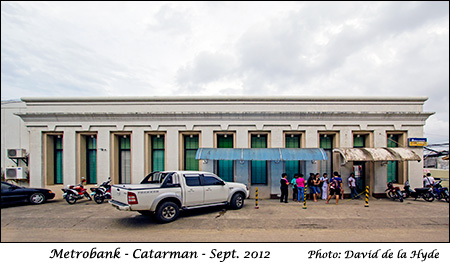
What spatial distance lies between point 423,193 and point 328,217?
308 inches

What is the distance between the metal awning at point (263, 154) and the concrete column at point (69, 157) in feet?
26.0

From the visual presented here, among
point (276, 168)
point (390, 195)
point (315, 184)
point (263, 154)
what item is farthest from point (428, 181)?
point (263, 154)

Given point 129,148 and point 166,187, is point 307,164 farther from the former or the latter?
point 129,148

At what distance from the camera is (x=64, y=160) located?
12766mm

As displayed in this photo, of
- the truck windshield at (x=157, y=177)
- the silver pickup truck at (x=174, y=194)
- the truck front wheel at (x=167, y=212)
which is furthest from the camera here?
the truck windshield at (x=157, y=177)

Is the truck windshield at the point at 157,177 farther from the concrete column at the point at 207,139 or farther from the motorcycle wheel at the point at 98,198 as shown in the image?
the motorcycle wheel at the point at 98,198

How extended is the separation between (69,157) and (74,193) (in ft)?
9.06

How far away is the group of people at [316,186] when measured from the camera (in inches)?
439

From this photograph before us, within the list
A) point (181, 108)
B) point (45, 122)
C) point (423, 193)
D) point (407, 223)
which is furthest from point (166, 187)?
point (423, 193)

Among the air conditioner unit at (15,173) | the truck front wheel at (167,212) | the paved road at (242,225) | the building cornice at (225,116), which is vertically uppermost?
the building cornice at (225,116)

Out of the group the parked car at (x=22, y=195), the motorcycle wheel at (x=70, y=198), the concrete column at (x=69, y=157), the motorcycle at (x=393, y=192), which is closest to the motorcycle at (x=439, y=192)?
the motorcycle at (x=393, y=192)

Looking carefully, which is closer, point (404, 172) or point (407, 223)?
point (407, 223)

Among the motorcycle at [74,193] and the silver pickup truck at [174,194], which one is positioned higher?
the silver pickup truck at [174,194]

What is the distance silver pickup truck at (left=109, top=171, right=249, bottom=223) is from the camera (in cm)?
730
